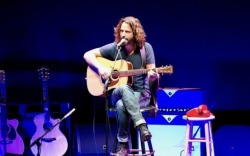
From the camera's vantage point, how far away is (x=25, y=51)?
607 cm

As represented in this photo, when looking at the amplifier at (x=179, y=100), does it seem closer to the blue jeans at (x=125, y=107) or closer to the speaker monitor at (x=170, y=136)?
the speaker monitor at (x=170, y=136)

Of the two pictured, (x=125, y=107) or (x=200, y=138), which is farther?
(x=200, y=138)

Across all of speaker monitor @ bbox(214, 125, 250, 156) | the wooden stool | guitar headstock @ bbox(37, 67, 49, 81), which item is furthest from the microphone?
speaker monitor @ bbox(214, 125, 250, 156)

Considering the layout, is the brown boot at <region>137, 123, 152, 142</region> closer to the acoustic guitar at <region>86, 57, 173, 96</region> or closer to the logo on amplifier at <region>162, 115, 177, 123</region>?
the acoustic guitar at <region>86, 57, 173, 96</region>

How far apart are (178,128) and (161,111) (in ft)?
0.87

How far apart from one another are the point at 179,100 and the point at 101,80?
1052 mm

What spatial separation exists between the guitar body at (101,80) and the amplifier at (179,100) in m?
0.87

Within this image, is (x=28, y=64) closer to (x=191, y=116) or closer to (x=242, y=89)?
(x=191, y=116)

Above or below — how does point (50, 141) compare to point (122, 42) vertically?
below

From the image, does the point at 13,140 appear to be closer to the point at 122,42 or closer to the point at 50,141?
the point at 50,141

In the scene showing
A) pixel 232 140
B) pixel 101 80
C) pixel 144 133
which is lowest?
pixel 232 140

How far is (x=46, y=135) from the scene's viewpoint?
5559 millimetres

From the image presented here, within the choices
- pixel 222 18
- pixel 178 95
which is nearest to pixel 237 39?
pixel 222 18

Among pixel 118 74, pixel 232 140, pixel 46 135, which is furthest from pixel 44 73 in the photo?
pixel 232 140
